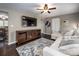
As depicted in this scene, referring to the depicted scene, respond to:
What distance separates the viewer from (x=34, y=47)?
1.85 metres

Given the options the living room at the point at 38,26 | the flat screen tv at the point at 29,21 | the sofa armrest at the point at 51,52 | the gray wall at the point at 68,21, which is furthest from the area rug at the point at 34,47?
the flat screen tv at the point at 29,21

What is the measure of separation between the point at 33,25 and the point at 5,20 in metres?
0.49

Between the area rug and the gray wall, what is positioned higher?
the gray wall

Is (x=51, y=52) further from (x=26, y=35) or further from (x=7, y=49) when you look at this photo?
(x=7, y=49)

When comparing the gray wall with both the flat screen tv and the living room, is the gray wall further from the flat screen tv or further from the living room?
the flat screen tv

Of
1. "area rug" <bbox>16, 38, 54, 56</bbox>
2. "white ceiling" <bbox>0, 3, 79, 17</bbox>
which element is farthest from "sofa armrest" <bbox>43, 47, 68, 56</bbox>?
"white ceiling" <bbox>0, 3, 79, 17</bbox>

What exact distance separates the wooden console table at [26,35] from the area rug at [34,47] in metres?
0.09

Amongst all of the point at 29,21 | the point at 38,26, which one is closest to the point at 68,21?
A: the point at 38,26

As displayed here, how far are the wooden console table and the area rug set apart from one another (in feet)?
0.29

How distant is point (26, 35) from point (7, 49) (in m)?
0.40

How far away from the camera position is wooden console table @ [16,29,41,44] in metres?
1.80

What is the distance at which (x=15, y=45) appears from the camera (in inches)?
70.4

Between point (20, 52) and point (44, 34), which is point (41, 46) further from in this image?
point (20, 52)

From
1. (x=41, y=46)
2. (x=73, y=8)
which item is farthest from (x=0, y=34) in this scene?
(x=73, y=8)
